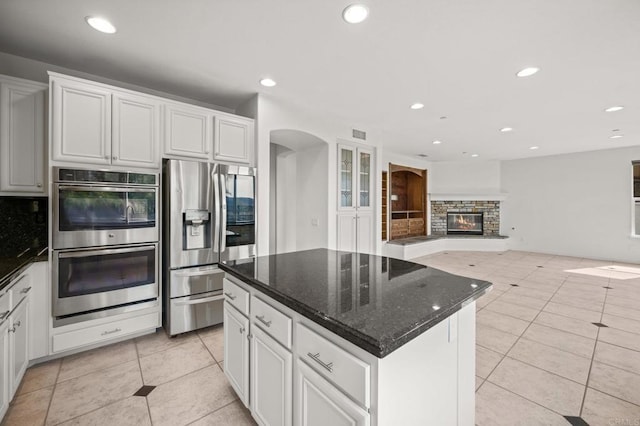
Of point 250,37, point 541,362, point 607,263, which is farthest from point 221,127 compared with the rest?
point 607,263

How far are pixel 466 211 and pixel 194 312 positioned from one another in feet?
25.7

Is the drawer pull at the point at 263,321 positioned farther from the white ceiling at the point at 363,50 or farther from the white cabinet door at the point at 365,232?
the white cabinet door at the point at 365,232

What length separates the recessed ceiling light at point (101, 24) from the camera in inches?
76.5

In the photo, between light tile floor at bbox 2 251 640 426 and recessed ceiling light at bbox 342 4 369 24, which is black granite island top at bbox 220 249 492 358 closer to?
light tile floor at bbox 2 251 640 426

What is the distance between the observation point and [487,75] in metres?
2.75

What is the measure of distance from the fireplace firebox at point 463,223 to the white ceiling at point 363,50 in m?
4.59

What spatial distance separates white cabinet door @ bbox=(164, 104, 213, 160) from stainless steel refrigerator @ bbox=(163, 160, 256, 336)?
197 millimetres

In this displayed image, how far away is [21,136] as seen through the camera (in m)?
2.23

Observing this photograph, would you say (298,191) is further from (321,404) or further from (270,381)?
(321,404)

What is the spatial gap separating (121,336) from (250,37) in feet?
9.28

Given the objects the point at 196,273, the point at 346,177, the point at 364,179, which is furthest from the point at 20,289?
the point at 364,179

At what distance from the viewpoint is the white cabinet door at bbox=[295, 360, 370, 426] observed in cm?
92

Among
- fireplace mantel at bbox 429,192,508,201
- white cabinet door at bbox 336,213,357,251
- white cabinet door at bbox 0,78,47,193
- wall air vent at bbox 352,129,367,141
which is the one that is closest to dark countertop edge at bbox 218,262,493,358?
white cabinet door at bbox 0,78,47,193

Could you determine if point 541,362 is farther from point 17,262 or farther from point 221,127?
point 17,262
